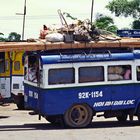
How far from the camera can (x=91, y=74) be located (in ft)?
57.6

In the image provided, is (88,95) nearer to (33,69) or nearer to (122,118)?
(33,69)

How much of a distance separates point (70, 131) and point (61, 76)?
169 centimetres

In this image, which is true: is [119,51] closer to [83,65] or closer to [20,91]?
[83,65]

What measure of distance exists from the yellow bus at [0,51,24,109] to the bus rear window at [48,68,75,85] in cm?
835

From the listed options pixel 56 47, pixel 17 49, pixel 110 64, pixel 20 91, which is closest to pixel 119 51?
pixel 110 64

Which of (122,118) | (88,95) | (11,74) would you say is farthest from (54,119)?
(11,74)

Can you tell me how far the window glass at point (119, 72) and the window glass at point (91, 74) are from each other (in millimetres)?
287

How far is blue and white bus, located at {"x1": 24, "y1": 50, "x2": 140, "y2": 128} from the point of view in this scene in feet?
56.0

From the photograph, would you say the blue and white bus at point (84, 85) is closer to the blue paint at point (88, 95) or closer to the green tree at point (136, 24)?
the blue paint at point (88, 95)

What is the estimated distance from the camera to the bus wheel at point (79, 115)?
1742 centimetres

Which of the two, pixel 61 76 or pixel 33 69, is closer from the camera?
pixel 61 76

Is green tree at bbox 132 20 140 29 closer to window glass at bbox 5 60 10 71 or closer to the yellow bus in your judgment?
the yellow bus

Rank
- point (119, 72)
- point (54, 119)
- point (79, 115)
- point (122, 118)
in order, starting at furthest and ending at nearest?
point (122, 118) < point (54, 119) < point (119, 72) < point (79, 115)

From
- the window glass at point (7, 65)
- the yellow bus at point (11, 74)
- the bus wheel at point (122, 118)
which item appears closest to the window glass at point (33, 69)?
the bus wheel at point (122, 118)
